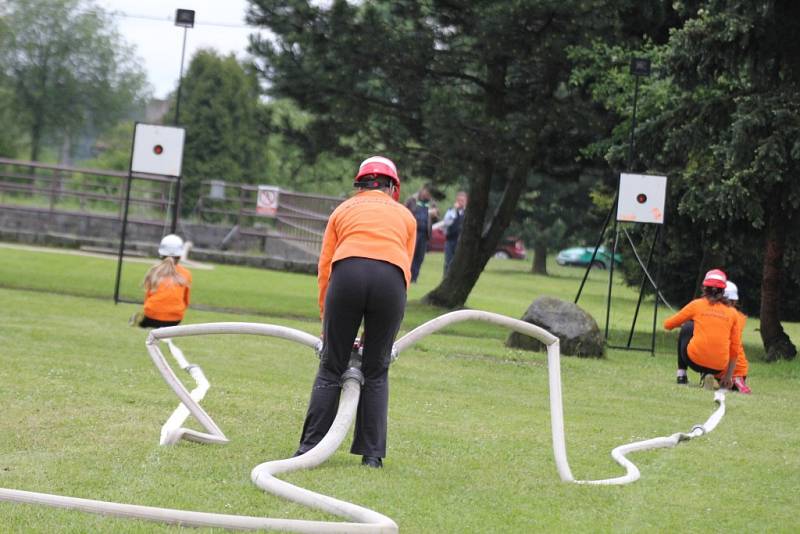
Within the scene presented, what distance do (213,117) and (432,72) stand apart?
30.0m

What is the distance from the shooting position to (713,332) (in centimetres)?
1476

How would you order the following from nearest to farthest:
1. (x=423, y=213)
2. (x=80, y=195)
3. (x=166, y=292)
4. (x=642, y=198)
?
1. (x=166, y=292)
2. (x=642, y=198)
3. (x=423, y=213)
4. (x=80, y=195)

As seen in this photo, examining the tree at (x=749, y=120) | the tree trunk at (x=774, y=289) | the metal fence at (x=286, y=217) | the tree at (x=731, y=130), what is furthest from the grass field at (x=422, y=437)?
the metal fence at (x=286, y=217)

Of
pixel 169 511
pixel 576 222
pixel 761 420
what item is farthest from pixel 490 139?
pixel 576 222

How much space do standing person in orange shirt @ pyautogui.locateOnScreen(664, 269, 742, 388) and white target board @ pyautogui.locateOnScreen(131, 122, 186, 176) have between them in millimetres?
8912

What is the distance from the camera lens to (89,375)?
1130 centimetres

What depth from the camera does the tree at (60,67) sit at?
6875cm

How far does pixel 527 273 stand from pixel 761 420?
4278cm

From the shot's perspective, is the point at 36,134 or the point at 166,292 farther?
the point at 36,134

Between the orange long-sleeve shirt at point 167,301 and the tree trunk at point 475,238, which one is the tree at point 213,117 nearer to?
A: the tree trunk at point 475,238

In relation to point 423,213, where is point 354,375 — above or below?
below

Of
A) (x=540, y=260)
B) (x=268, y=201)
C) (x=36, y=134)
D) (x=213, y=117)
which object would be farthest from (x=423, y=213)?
(x=36, y=134)

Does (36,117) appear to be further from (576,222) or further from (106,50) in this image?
(576,222)

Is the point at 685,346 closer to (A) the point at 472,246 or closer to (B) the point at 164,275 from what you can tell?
(B) the point at 164,275
